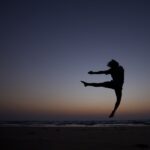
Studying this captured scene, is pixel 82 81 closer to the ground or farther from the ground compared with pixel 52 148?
farther from the ground

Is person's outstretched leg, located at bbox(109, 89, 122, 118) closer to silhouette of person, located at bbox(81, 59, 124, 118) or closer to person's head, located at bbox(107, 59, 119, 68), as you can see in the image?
silhouette of person, located at bbox(81, 59, 124, 118)

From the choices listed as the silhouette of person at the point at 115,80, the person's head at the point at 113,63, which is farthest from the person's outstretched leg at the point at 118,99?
the person's head at the point at 113,63

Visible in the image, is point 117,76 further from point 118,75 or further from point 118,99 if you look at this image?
point 118,99

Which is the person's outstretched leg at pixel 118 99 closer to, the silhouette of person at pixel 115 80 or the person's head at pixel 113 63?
the silhouette of person at pixel 115 80

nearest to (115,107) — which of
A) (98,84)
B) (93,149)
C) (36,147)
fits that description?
(98,84)

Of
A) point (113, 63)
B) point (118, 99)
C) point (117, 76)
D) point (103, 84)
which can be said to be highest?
point (113, 63)

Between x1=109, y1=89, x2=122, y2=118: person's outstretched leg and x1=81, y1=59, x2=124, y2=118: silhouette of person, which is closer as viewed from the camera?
x1=81, y1=59, x2=124, y2=118: silhouette of person

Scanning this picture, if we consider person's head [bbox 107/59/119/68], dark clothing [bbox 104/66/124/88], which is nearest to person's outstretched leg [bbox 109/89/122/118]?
dark clothing [bbox 104/66/124/88]

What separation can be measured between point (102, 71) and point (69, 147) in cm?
1173

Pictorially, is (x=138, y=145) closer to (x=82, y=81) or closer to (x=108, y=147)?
(x=108, y=147)

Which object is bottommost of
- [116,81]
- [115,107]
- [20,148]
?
[20,148]

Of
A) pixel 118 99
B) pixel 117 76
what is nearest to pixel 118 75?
pixel 117 76

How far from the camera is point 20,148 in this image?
18.8 meters

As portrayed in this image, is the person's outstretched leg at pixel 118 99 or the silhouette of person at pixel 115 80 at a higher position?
the silhouette of person at pixel 115 80
